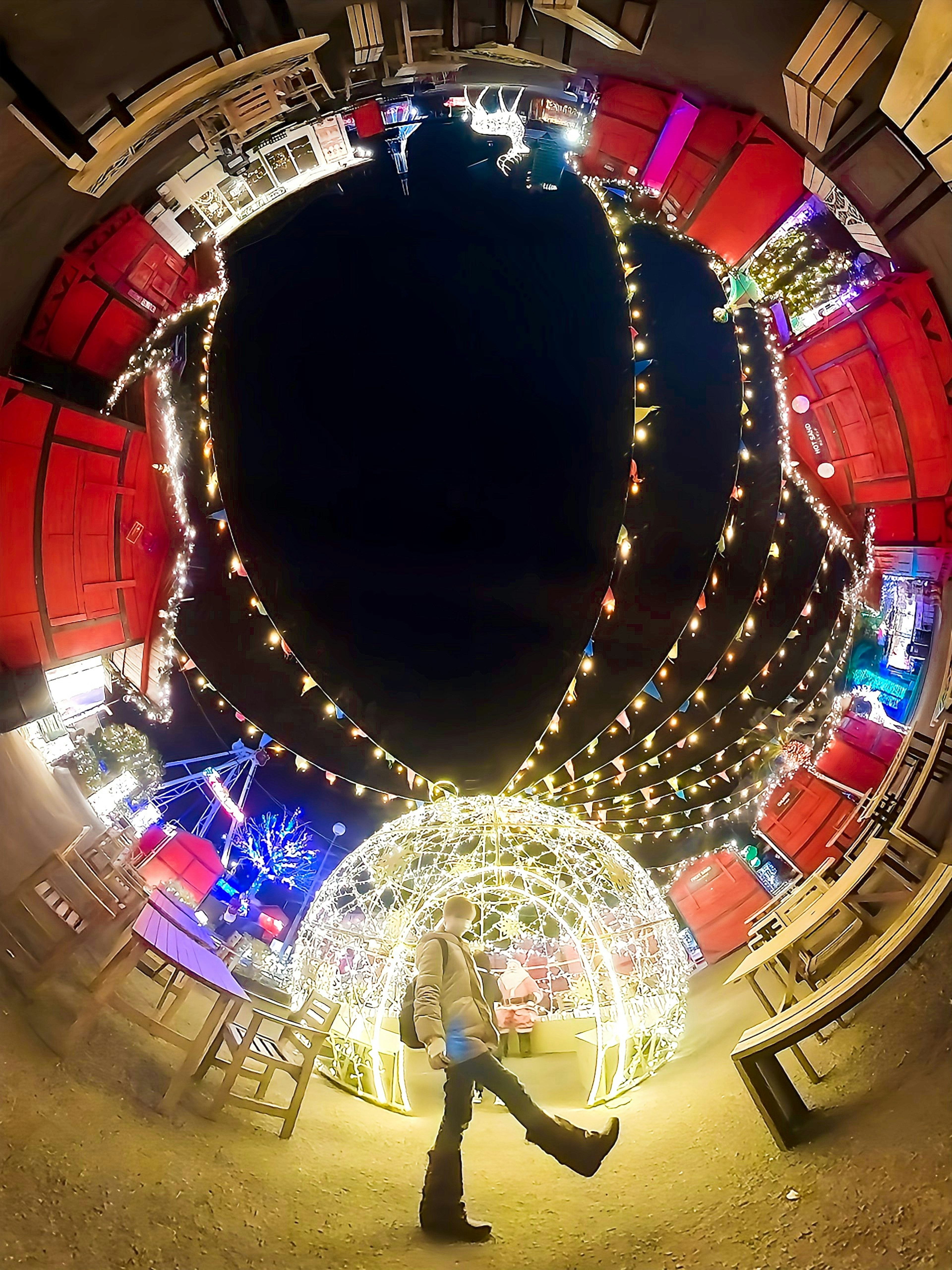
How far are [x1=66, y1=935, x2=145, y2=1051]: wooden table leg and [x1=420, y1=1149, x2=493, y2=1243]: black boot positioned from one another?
2.08m

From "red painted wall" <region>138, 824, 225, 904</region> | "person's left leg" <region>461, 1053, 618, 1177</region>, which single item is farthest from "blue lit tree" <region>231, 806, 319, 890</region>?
"person's left leg" <region>461, 1053, 618, 1177</region>

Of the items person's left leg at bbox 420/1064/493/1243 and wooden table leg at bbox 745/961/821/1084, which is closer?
person's left leg at bbox 420/1064/493/1243

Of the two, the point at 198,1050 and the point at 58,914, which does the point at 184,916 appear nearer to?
the point at 58,914

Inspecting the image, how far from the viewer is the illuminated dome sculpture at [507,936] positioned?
402cm

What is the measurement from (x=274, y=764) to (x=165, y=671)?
2.57m

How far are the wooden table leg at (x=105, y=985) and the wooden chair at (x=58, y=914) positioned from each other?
0.27 meters

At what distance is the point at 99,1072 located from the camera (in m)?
3.18

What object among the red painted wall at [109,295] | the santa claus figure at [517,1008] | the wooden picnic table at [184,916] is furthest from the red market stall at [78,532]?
the santa claus figure at [517,1008]

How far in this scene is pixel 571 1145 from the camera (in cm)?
252

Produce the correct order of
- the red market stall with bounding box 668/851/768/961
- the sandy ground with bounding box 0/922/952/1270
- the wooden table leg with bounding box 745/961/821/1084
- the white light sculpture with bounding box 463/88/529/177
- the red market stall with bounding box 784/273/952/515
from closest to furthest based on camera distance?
the sandy ground with bounding box 0/922/952/1270
the wooden table leg with bounding box 745/961/821/1084
the white light sculpture with bounding box 463/88/529/177
the red market stall with bounding box 784/273/952/515
the red market stall with bounding box 668/851/768/961

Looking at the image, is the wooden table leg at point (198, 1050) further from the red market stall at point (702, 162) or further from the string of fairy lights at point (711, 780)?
the red market stall at point (702, 162)

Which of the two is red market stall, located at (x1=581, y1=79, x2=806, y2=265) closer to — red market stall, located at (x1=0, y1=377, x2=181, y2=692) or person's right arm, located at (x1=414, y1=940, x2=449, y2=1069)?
red market stall, located at (x1=0, y1=377, x2=181, y2=692)

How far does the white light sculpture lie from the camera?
12.5 feet

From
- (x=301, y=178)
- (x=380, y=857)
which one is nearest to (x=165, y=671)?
(x=380, y=857)
